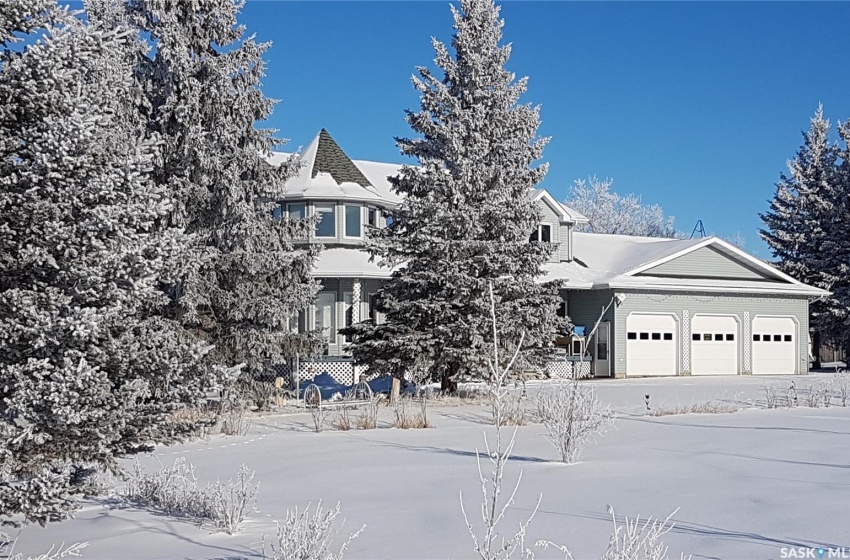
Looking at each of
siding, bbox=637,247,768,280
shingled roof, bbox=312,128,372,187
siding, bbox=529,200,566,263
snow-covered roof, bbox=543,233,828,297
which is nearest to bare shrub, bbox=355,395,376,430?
shingled roof, bbox=312,128,372,187

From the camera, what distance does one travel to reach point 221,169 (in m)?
16.7

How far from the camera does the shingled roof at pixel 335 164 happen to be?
28391mm

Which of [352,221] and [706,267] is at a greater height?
[352,221]

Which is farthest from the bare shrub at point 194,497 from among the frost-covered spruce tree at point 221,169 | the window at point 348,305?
the window at point 348,305

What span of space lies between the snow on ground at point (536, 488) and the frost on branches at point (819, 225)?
21.5 m

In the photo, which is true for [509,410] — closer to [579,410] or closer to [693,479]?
[579,410]

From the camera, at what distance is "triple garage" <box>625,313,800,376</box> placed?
29016mm

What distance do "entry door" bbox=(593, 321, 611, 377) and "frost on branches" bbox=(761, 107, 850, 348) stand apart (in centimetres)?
1156

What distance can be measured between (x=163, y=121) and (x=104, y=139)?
36.1 feet

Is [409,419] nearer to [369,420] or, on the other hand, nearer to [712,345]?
[369,420]

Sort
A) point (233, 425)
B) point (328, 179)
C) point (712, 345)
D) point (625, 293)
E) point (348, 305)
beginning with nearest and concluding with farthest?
1. point (233, 425)
2. point (348, 305)
3. point (328, 179)
4. point (625, 293)
5. point (712, 345)

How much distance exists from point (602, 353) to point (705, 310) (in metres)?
4.15

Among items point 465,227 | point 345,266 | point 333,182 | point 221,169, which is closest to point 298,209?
point 333,182

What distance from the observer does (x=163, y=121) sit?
55.2ft
